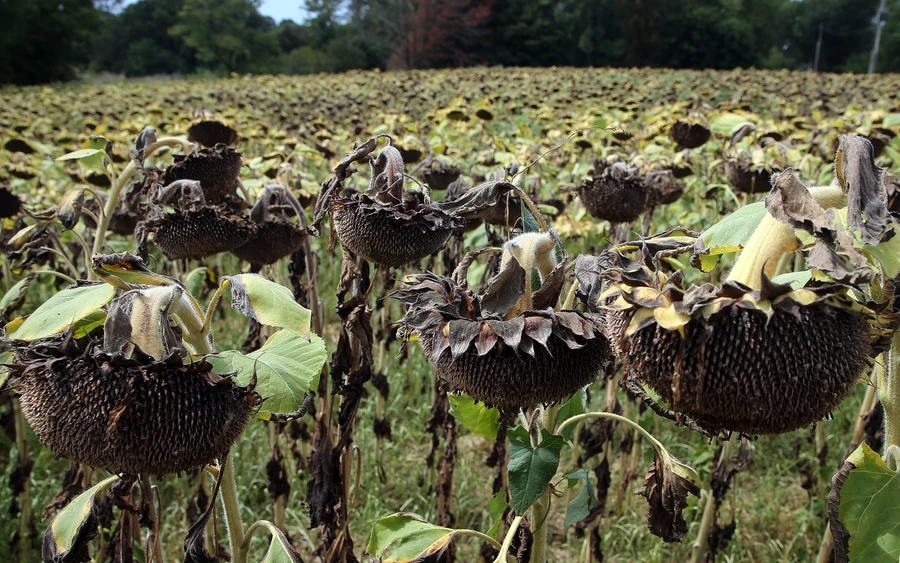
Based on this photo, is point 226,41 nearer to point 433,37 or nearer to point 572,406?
point 433,37

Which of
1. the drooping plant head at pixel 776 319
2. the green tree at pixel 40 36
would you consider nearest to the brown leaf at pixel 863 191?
the drooping plant head at pixel 776 319

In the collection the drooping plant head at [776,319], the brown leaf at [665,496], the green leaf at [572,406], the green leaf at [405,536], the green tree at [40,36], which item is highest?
the green tree at [40,36]

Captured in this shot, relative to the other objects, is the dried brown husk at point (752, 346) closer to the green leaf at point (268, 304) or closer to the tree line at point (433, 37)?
the green leaf at point (268, 304)

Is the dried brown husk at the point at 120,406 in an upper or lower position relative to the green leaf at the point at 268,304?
lower

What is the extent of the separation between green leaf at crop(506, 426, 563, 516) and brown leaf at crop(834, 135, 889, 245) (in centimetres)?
58

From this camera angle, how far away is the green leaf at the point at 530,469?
108 cm

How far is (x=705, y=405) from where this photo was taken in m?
0.76

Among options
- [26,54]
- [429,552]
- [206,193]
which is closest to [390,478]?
[206,193]

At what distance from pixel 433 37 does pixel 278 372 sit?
1407 inches

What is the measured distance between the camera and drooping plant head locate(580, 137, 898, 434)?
71cm

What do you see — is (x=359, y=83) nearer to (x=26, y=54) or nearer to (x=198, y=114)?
(x=198, y=114)

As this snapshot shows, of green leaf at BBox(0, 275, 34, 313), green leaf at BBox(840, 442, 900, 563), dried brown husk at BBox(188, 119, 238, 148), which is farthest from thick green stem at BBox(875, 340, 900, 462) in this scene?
dried brown husk at BBox(188, 119, 238, 148)

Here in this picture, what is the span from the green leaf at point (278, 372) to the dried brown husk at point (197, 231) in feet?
2.51

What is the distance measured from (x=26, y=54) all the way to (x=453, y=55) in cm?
1926
